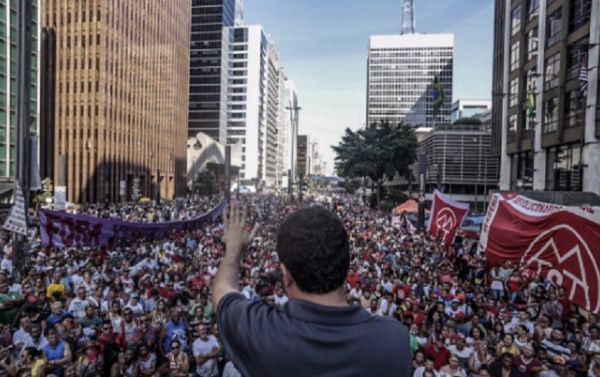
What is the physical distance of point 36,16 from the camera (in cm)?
4328

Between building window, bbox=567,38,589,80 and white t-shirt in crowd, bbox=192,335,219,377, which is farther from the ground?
building window, bbox=567,38,589,80

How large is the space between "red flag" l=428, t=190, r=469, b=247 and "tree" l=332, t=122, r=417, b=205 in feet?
114

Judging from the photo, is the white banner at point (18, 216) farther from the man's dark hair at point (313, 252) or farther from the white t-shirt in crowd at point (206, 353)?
the man's dark hair at point (313, 252)

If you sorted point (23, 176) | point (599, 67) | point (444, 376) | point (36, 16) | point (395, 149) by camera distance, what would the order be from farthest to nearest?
point (395, 149)
point (36, 16)
point (599, 67)
point (23, 176)
point (444, 376)

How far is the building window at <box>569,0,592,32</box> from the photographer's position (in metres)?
24.3

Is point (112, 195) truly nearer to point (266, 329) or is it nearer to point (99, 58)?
point (99, 58)

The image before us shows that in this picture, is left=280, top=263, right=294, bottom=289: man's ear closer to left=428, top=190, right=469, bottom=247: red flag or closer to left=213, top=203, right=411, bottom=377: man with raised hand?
left=213, top=203, right=411, bottom=377: man with raised hand

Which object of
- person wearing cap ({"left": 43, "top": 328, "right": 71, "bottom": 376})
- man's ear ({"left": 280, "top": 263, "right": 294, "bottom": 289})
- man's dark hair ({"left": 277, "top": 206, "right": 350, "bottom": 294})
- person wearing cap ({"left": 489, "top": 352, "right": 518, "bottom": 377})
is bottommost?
person wearing cap ({"left": 489, "top": 352, "right": 518, "bottom": 377})

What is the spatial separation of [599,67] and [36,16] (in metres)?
45.8

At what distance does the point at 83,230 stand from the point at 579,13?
1069 inches

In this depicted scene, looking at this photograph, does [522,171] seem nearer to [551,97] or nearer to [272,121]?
[551,97]

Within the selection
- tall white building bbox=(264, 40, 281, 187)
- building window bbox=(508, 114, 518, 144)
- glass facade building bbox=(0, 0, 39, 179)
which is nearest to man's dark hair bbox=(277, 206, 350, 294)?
building window bbox=(508, 114, 518, 144)

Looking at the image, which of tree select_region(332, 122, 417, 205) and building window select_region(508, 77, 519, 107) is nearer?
building window select_region(508, 77, 519, 107)

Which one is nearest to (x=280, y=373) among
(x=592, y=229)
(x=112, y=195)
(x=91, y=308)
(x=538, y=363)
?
(x=592, y=229)
